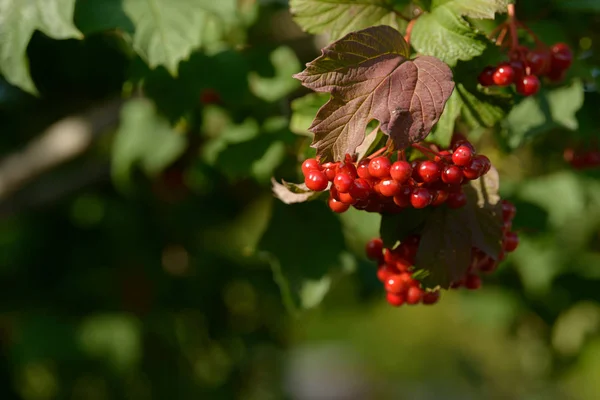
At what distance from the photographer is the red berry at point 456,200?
4.19 feet

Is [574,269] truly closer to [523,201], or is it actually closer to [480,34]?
[523,201]

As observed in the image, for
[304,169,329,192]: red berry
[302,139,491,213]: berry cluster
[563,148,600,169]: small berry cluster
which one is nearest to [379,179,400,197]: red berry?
[302,139,491,213]: berry cluster

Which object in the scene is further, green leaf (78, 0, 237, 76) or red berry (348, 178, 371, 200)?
green leaf (78, 0, 237, 76)

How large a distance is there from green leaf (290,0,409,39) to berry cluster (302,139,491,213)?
0.37 meters

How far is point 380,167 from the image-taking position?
116 cm

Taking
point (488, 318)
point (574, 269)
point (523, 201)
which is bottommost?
point (488, 318)

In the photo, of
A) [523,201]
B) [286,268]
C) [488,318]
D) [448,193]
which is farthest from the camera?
[488,318]

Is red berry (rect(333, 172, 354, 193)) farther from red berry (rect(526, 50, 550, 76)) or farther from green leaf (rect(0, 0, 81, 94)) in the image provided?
green leaf (rect(0, 0, 81, 94))

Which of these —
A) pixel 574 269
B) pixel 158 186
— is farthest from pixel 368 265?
pixel 158 186

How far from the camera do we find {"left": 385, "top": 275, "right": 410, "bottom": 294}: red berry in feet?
4.72

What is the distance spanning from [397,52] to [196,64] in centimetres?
91

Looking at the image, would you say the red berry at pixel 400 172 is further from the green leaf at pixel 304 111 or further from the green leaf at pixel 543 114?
the green leaf at pixel 543 114

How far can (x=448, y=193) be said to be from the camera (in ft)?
4.15

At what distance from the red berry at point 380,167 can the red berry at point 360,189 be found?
24 mm
